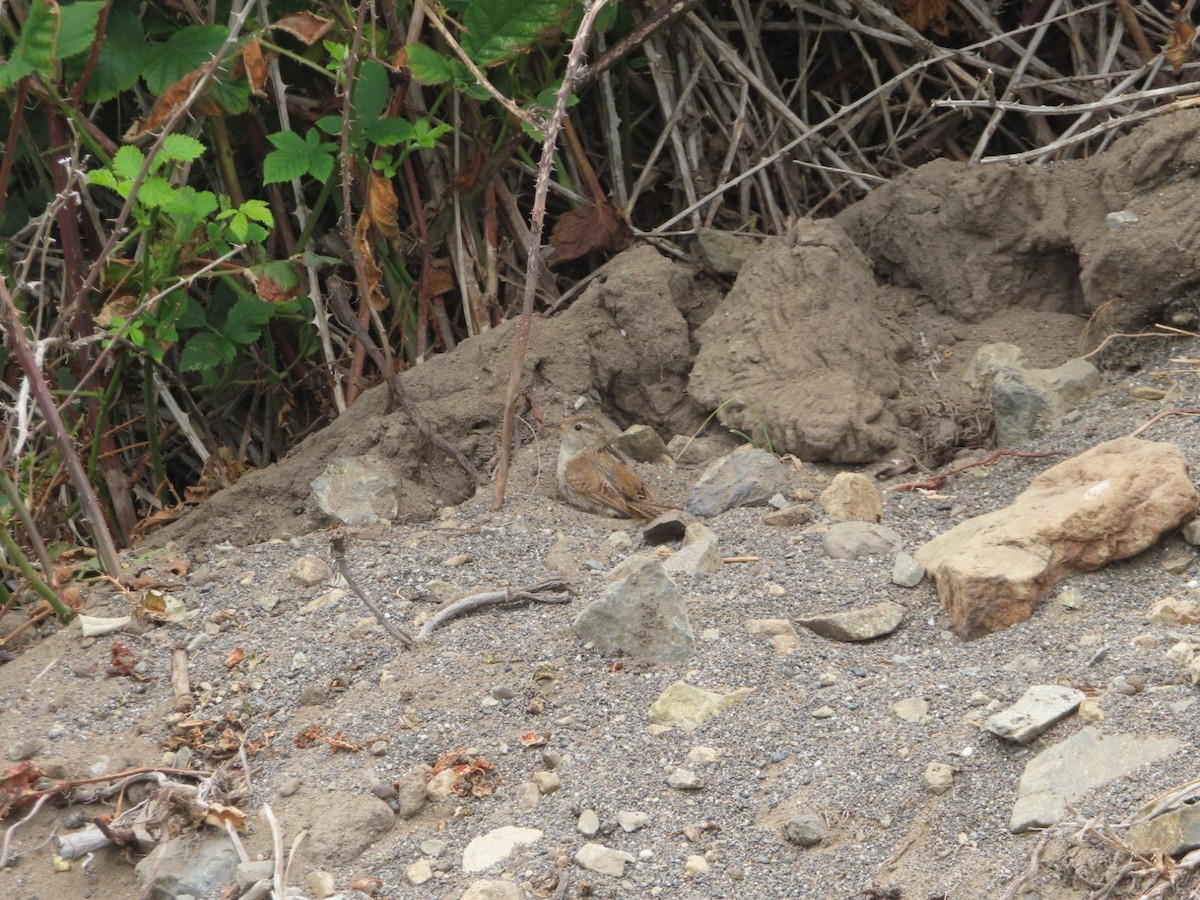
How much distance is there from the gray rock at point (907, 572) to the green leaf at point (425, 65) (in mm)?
1690

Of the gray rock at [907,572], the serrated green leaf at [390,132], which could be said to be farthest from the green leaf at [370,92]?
the gray rock at [907,572]

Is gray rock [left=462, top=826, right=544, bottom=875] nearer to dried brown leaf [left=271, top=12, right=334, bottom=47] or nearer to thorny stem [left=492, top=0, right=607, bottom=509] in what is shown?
thorny stem [left=492, top=0, right=607, bottom=509]

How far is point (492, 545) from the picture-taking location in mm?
2973

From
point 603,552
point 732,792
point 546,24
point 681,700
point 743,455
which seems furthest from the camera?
point 546,24

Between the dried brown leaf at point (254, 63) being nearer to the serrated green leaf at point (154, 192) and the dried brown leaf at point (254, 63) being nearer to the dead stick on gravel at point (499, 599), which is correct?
the serrated green leaf at point (154, 192)

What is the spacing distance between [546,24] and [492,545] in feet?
4.58

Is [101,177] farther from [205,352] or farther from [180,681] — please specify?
[180,681]

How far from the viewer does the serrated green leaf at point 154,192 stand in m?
2.99

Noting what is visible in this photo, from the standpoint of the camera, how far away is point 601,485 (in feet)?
10.2

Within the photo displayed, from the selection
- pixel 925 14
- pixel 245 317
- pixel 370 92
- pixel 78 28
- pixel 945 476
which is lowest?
pixel 945 476

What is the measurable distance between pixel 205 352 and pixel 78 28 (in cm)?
86

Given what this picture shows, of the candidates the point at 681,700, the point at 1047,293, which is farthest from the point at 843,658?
the point at 1047,293

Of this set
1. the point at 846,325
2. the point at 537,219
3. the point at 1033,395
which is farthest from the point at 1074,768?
the point at 846,325

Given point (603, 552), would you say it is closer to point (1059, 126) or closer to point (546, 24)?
point (546, 24)
